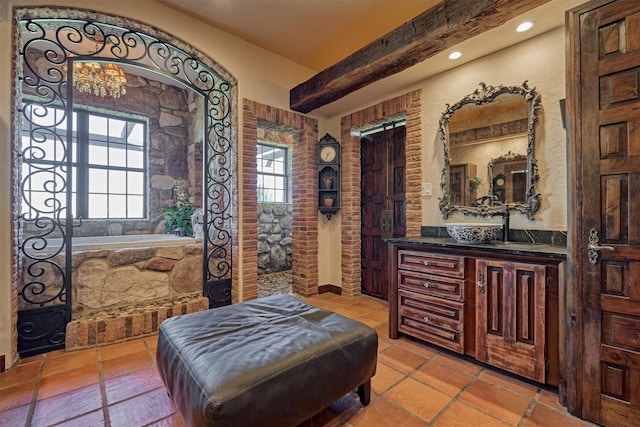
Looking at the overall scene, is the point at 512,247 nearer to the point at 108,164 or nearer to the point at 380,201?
the point at 380,201

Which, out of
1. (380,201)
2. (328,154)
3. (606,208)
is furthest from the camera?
(328,154)

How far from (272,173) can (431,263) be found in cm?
371

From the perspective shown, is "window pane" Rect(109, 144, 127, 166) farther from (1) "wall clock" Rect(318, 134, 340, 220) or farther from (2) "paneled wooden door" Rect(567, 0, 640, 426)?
(2) "paneled wooden door" Rect(567, 0, 640, 426)

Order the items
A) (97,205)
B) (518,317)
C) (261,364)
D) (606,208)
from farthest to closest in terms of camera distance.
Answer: (97,205) < (518,317) < (606,208) < (261,364)

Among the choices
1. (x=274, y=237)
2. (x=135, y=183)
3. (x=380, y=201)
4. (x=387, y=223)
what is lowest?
(x=274, y=237)

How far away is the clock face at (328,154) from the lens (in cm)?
364

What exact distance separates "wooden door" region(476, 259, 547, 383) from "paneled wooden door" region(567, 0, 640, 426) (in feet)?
0.74

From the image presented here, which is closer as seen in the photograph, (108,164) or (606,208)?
(606,208)

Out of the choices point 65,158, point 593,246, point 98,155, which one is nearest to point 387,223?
point 593,246

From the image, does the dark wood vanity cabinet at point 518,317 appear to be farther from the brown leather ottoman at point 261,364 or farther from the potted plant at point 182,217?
the potted plant at point 182,217

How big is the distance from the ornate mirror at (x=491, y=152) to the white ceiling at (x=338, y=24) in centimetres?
39

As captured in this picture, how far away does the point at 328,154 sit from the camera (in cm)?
365

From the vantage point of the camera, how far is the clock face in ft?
11.9

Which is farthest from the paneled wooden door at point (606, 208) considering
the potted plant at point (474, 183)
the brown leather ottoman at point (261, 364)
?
the brown leather ottoman at point (261, 364)
